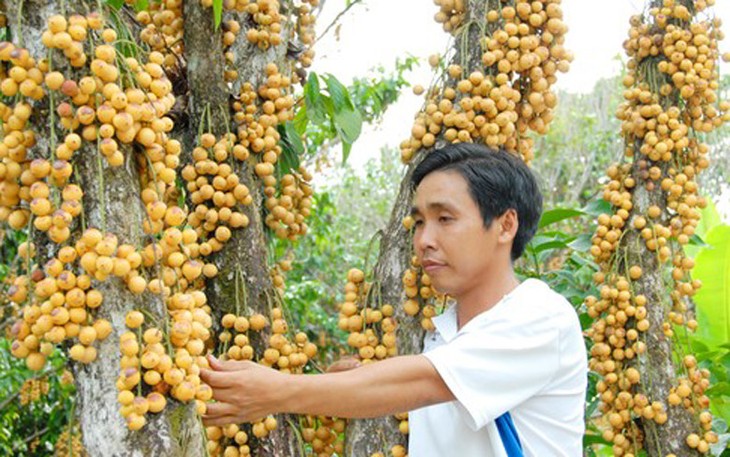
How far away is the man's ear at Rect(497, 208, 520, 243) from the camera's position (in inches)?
78.9

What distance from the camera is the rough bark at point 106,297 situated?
1369 mm

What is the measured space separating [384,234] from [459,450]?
2.26 ft

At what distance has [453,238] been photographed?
1.93 m

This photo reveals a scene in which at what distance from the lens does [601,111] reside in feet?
38.6

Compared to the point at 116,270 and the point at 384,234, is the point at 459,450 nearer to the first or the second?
the point at 384,234

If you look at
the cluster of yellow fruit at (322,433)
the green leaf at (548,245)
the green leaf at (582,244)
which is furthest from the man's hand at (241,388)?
the green leaf at (548,245)

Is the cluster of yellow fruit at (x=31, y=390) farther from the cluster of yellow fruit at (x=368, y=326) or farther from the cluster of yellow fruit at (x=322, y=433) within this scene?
the cluster of yellow fruit at (x=368, y=326)

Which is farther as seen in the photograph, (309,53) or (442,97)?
(309,53)

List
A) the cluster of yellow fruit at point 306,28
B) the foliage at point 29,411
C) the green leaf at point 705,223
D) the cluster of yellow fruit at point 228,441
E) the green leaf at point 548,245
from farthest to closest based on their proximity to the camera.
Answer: the foliage at point 29,411, the green leaf at point 705,223, the green leaf at point 548,245, the cluster of yellow fruit at point 306,28, the cluster of yellow fruit at point 228,441

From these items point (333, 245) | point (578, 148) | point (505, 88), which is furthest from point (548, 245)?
point (578, 148)

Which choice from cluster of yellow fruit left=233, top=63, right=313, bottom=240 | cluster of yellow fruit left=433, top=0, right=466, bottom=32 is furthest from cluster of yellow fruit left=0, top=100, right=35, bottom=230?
cluster of yellow fruit left=433, top=0, right=466, bottom=32

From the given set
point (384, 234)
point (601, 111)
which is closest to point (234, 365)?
point (384, 234)

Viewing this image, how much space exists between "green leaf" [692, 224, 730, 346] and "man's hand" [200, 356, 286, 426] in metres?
2.20

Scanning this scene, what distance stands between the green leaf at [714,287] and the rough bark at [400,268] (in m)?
1.43
